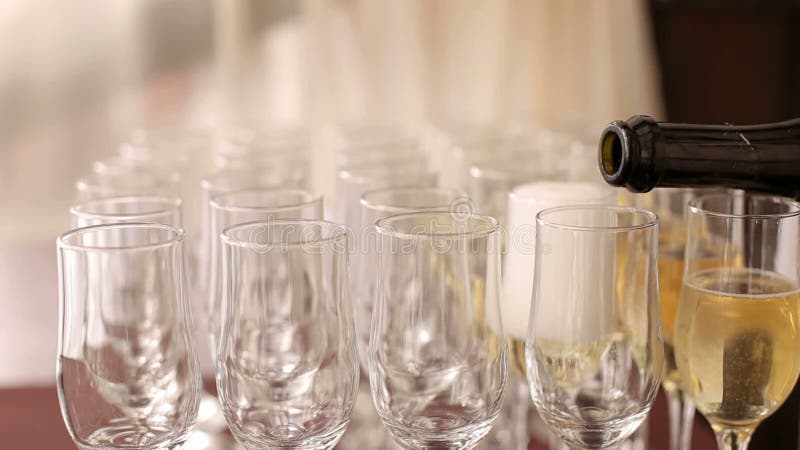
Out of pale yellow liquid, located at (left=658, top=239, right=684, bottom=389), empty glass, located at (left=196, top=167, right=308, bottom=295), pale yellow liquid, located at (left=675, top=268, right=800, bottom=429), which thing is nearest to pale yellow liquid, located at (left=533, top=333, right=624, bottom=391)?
pale yellow liquid, located at (left=675, top=268, right=800, bottom=429)

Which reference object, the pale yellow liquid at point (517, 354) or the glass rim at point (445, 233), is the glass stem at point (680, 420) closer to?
the pale yellow liquid at point (517, 354)

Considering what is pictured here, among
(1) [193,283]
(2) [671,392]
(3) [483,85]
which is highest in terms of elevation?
(3) [483,85]

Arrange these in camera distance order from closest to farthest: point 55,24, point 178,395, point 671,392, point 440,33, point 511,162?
point 178,395
point 671,392
point 511,162
point 55,24
point 440,33

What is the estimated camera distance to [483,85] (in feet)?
8.84

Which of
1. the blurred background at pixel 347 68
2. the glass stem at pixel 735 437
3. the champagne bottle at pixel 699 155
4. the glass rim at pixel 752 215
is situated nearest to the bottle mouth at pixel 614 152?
the champagne bottle at pixel 699 155

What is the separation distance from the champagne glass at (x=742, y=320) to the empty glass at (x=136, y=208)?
483mm

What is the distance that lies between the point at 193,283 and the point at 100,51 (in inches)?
60.2

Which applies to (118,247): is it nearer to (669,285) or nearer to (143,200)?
(143,200)

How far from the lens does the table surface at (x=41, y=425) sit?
1.07 meters

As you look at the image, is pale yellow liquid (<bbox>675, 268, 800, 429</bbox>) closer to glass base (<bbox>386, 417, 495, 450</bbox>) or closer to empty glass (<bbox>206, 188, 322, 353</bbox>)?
glass base (<bbox>386, 417, 495, 450</bbox>)

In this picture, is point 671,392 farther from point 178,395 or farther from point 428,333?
point 178,395

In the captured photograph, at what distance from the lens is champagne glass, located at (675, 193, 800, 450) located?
2.59ft

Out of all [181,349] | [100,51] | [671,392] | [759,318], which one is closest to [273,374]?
[181,349]

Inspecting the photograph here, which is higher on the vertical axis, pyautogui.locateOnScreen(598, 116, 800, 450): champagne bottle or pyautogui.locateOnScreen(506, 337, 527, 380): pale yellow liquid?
pyautogui.locateOnScreen(598, 116, 800, 450): champagne bottle
